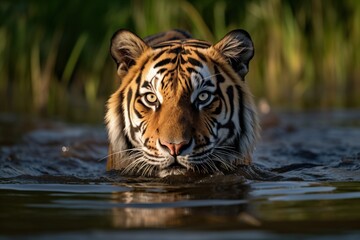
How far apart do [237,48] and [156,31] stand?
16.8 ft

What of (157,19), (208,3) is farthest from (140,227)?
(208,3)

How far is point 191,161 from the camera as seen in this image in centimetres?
424

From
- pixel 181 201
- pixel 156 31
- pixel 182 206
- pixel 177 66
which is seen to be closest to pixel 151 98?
pixel 177 66

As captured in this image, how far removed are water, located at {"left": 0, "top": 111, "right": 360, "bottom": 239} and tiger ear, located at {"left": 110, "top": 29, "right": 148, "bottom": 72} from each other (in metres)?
0.72

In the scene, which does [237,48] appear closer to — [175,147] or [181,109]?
[181,109]

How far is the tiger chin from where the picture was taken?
4305 mm

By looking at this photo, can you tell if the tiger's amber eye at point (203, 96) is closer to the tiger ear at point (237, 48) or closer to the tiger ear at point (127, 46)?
the tiger ear at point (237, 48)

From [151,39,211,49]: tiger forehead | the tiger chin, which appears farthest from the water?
[151,39,211,49]: tiger forehead

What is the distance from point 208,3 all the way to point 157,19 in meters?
1.10

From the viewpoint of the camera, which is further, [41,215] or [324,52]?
[324,52]

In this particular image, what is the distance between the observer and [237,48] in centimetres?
503

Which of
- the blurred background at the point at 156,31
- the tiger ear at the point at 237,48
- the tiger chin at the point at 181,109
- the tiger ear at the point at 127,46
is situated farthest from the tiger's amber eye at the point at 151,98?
the blurred background at the point at 156,31

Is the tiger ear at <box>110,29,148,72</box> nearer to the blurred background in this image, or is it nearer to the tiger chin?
the tiger chin

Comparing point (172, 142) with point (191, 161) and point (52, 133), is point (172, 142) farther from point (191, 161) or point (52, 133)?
point (52, 133)
